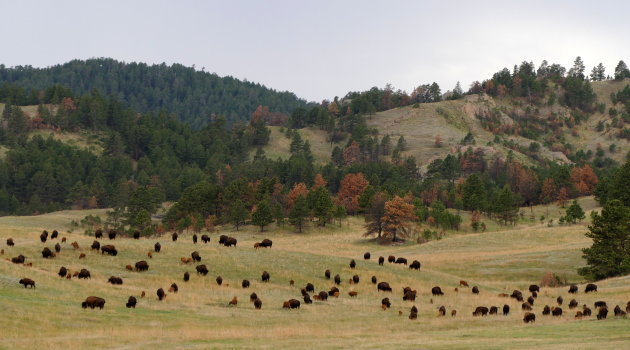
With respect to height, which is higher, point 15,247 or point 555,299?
point 15,247

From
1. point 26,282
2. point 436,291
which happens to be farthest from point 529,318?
point 26,282

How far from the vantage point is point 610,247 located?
71.2m

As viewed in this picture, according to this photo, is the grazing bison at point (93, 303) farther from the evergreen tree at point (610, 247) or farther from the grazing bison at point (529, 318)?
the evergreen tree at point (610, 247)

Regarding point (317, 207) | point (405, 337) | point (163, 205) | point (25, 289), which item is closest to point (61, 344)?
point (25, 289)

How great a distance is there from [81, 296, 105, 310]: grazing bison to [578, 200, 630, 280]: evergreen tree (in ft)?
175

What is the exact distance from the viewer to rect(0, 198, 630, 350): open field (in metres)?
29.0

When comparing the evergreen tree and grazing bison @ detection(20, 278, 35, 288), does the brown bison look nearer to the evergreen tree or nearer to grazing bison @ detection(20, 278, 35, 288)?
grazing bison @ detection(20, 278, 35, 288)

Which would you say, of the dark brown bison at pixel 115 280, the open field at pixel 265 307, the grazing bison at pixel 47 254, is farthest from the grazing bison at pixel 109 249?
the dark brown bison at pixel 115 280

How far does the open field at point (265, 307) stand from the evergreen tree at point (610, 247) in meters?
3.87

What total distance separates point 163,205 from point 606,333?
169918mm

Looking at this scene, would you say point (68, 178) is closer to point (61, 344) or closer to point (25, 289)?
point (25, 289)

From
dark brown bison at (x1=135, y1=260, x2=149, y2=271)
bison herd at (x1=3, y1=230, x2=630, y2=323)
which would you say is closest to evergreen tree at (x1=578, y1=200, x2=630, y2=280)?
bison herd at (x1=3, y1=230, x2=630, y2=323)

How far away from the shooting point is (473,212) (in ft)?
472

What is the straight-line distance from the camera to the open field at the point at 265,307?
29.0m
